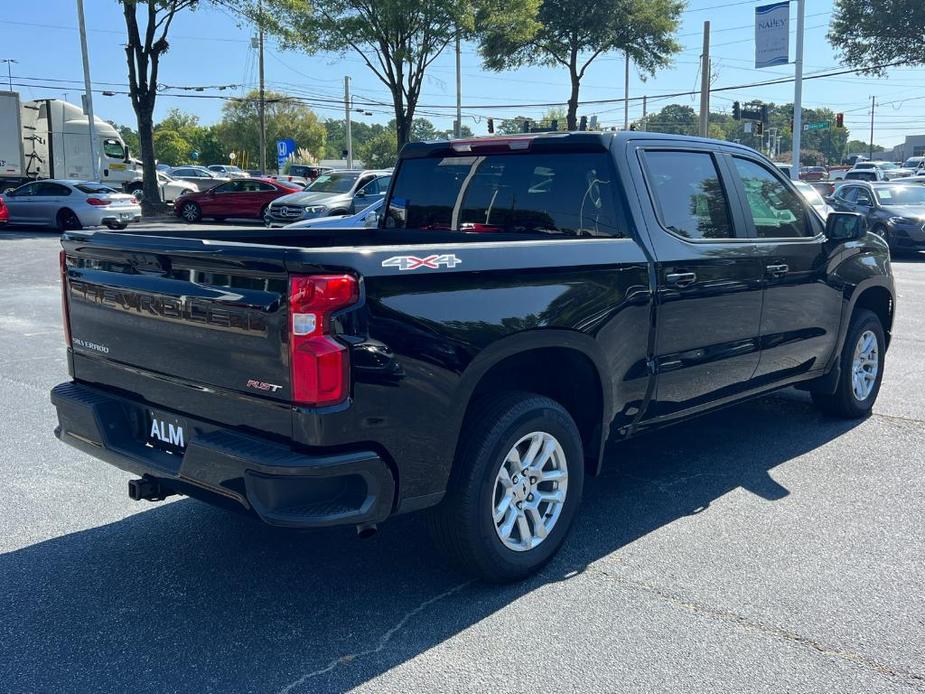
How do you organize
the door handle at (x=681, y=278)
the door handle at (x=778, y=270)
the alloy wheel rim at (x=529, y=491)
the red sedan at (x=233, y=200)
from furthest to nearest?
the red sedan at (x=233, y=200) → the door handle at (x=778, y=270) → the door handle at (x=681, y=278) → the alloy wheel rim at (x=529, y=491)

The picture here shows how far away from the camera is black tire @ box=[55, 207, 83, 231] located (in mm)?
23906

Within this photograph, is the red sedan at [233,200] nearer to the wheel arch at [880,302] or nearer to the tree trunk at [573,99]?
the tree trunk at [573,99]

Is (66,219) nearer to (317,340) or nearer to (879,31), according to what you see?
(317,340)

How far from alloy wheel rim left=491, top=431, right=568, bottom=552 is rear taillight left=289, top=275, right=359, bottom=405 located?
0.92 m

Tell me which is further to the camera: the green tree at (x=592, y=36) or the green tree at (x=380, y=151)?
the green tree at (x=380, y=151)

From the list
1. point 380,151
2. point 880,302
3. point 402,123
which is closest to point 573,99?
point 402,123

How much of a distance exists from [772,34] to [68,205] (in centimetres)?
2050

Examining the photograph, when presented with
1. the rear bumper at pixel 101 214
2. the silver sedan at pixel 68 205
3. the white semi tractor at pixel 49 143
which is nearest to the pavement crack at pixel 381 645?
the rear bumper at pixel 101 214

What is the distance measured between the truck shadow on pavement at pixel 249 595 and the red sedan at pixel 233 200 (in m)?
24.7

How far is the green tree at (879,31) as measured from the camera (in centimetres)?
3825

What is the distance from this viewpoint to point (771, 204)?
5.45 meters

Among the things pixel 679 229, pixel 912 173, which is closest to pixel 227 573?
pixel 679 229

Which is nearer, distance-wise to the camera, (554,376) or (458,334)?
(458,334)

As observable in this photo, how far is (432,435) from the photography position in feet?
11.1
